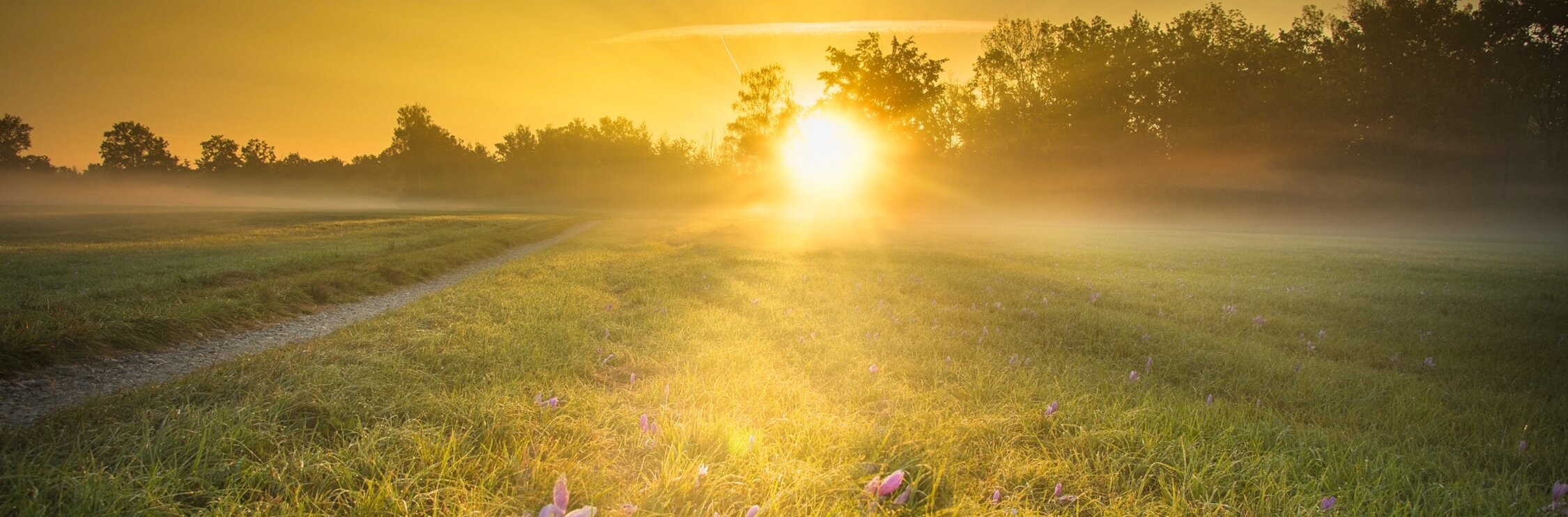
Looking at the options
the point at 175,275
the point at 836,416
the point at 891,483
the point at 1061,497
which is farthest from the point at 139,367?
the point at 1061,497

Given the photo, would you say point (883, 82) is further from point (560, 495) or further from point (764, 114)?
point (560, 495)

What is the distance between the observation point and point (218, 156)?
10244cm

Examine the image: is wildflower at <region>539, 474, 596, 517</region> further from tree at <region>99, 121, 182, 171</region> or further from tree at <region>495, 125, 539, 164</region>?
tree at <region>99, 121, 182, 171</region>

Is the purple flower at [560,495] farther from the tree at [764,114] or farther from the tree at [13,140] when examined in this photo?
the tree at [13,140]

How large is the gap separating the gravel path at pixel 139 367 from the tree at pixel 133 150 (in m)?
133

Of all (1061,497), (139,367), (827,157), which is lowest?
(139,367)

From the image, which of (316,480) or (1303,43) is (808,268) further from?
(1303,43)

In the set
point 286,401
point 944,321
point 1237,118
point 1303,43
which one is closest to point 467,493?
point 286,401

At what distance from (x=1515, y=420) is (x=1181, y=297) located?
17.9 feet

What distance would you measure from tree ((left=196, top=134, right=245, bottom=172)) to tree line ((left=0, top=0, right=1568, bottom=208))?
31351 mm

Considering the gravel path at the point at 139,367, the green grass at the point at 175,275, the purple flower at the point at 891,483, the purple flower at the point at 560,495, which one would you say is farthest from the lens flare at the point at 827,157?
the purple flower at the point at 560,495

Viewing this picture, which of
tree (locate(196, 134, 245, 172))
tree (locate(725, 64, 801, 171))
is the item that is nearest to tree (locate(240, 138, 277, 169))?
tree (locate(196, 134, 245, 172))

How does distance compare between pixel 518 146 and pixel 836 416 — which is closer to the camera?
pixel 836 416

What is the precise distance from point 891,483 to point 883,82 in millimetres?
54143
